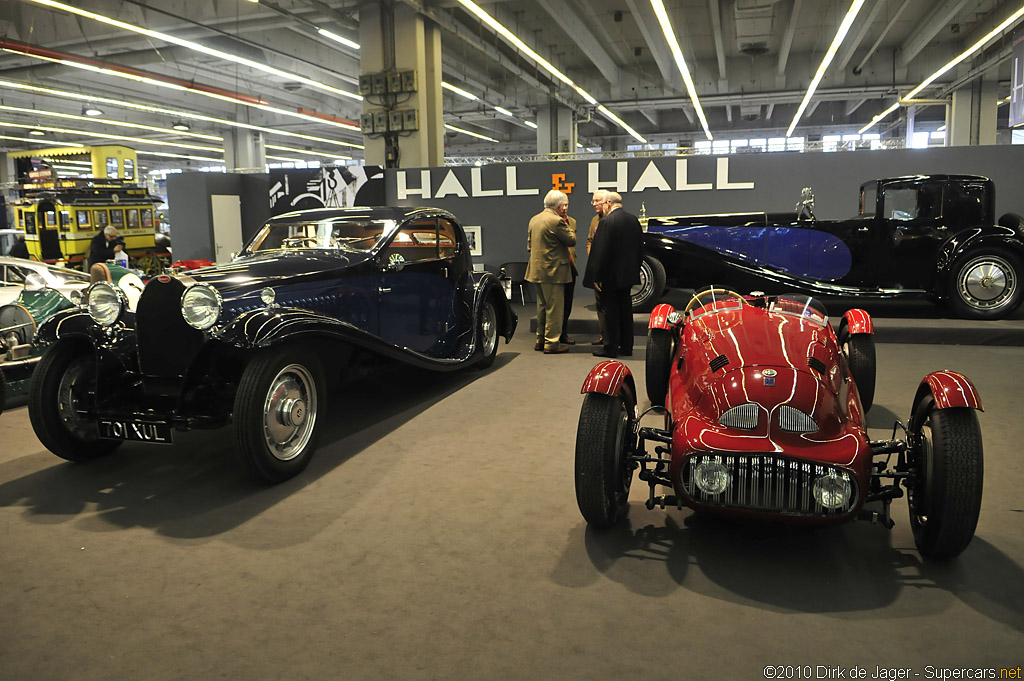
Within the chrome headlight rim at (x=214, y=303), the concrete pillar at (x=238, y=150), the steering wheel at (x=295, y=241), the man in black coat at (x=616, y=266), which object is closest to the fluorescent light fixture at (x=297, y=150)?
the concrete pillar at (x=238, y=150)

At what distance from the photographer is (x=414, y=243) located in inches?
209

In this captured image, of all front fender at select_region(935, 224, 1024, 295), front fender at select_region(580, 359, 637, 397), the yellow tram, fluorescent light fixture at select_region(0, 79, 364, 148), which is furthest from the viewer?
fluorescent light fixture at select_region(0, 79, 364, 148)

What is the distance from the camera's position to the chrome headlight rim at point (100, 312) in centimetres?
376

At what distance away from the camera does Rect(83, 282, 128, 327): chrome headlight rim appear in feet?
12.3

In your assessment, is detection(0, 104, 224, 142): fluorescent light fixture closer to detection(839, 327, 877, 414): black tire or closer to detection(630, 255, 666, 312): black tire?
detection(630, 255, 666, 312): black tire

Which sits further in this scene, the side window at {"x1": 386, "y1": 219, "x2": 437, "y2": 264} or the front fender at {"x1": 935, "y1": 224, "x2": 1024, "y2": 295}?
the front fender at {"x1": 935, "y1": 224, "x2": 1024, "y2": 295}

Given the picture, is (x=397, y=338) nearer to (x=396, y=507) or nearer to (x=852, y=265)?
(x=396, y=507)

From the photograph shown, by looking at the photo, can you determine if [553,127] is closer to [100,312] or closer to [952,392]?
[100,312]

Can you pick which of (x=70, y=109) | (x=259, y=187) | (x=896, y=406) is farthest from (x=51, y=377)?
(x=70, y=109)

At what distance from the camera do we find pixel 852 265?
723cm

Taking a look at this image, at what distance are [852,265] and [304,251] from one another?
18.3 ft

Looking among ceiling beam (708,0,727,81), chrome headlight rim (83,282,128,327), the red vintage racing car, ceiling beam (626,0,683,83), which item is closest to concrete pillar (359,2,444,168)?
ceiling beam (626,0,683,83)

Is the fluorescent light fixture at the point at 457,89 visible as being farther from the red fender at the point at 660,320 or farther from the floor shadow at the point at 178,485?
the red fender at the point at 660,320

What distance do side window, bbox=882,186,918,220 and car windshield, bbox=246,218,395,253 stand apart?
5.12 meters
